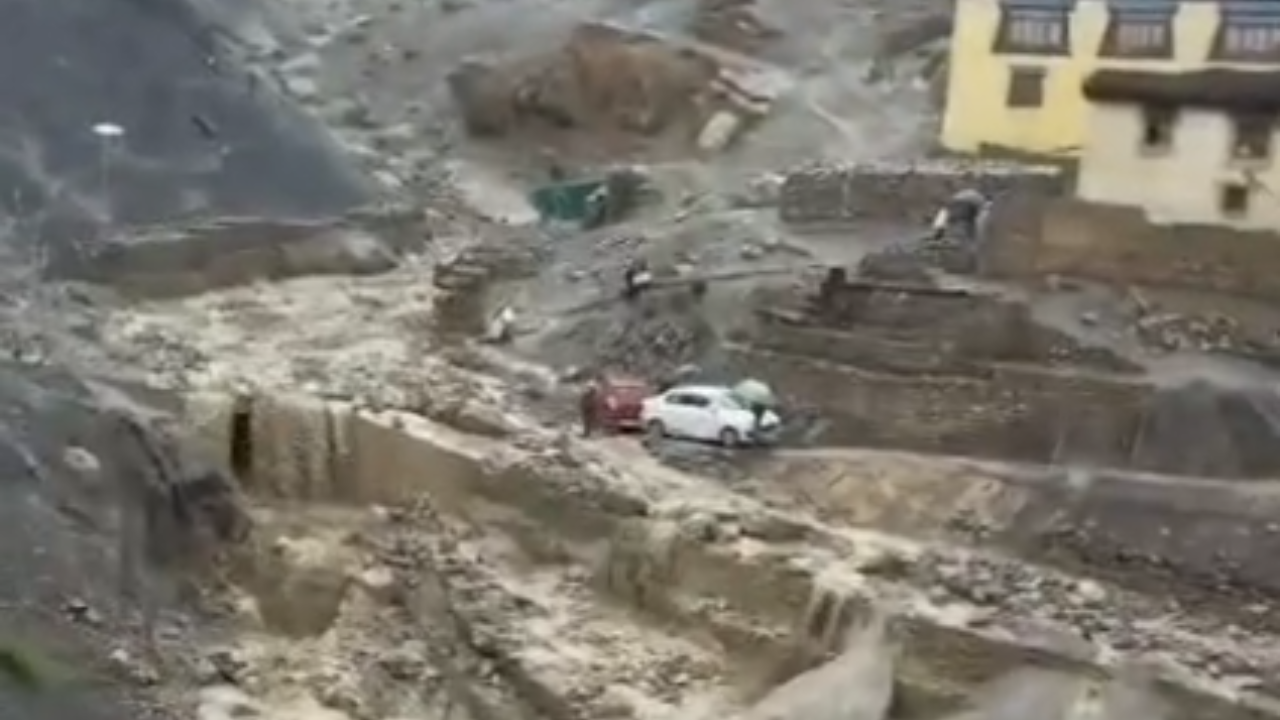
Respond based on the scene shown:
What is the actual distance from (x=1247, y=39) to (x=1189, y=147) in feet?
7.57

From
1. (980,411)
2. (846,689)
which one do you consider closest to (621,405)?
(980,411)

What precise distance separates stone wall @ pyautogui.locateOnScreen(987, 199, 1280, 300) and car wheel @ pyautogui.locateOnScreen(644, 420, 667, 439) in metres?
4.97

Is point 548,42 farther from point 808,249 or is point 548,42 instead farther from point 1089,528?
point 1089,528

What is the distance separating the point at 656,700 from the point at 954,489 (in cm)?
392

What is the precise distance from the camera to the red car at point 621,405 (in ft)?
78.5

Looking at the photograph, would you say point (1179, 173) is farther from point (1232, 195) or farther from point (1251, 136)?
point (1251, 136)

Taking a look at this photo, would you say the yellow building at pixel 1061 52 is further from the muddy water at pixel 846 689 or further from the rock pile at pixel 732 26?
the muddy water at pixel 846 689

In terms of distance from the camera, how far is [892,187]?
97.6ft

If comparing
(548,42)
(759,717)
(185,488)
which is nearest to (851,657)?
(759,717)

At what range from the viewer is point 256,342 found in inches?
1139

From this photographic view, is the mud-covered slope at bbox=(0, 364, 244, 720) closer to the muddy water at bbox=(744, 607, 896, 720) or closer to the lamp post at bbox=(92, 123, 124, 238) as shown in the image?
the muddy water at bbox=(744, 607, 896, 720)

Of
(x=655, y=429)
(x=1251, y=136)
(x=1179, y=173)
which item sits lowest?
(x=655, y=429)

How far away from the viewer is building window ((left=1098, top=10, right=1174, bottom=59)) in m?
28.1

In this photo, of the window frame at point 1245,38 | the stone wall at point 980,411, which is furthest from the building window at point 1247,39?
the stone wall at point 980,411
